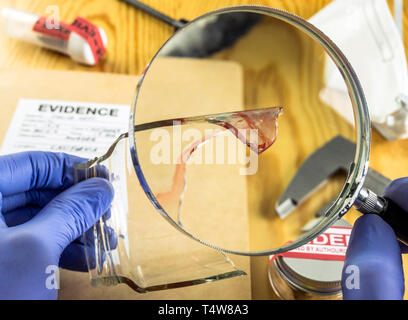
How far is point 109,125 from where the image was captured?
0.94 m

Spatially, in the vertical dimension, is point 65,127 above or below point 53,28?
below

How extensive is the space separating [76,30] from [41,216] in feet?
1.58

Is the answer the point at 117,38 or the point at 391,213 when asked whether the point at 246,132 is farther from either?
the point at 117,38

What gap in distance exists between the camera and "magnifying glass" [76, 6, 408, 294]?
0.71 m

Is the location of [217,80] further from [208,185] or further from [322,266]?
[322,266]

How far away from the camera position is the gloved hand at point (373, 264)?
0.59 metres

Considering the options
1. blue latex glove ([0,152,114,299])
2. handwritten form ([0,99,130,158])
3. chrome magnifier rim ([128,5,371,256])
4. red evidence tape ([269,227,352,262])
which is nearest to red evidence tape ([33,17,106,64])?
handwritten form ([0,99,130,158])

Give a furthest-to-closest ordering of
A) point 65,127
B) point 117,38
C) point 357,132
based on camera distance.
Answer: point 117,38, point 65,127, point 357,132

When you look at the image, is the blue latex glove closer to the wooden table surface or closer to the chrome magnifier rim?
the chrome magnifier rim

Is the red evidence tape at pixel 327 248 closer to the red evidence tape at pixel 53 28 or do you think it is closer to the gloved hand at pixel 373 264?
the gloved hand at pixel 373 264

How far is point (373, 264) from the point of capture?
1.95ft

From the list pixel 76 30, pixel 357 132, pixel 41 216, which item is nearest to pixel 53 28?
pixel 76 30

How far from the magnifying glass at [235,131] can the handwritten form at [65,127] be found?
0.13 meters
